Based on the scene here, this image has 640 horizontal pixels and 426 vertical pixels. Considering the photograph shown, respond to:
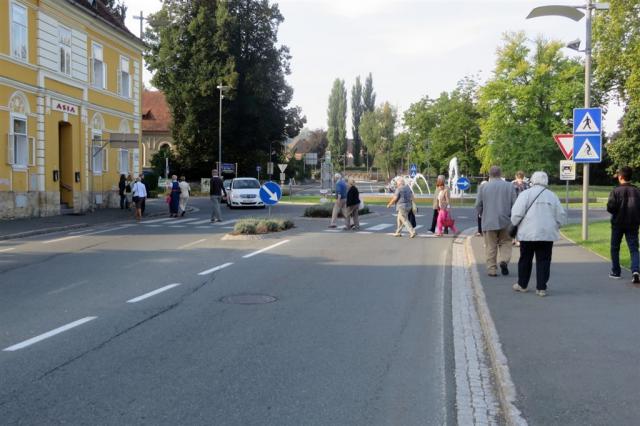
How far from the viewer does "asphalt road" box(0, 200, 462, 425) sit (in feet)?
15.4

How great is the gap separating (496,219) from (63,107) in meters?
21.4

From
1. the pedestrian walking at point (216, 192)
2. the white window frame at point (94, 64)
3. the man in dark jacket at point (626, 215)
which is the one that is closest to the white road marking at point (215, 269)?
the man in dark jacket at point (626, 215)

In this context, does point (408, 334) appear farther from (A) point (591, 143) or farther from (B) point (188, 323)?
(A) point (591, 143)

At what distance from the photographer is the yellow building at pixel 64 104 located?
23031mm

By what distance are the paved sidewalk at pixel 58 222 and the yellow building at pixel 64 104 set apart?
0.95 meters

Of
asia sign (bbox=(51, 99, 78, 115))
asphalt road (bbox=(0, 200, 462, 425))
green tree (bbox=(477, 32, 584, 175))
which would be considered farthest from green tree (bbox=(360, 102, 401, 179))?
asphalt road (bbox=(0, 200, 462, 425))

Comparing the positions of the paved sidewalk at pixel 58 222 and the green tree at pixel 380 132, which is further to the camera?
the green tree at pixel 380 132

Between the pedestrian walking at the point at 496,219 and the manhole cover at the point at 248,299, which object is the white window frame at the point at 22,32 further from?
the pedestrian walking at the point at 496,219

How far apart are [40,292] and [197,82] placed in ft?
148

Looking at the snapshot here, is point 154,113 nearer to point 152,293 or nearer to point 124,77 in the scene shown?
point 124,77

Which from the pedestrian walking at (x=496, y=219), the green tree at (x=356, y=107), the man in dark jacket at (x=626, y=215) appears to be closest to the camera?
the man in dark jacket at (x=626, y=215)

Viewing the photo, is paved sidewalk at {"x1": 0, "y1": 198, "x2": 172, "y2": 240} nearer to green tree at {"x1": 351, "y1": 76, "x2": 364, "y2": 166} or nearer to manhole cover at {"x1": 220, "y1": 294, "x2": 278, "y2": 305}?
manhole cover at {"x1": 220, "y1": 294, "x2": 278, "y2": 305}

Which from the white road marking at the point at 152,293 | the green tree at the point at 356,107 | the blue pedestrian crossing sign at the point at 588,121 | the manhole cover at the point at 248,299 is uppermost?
the green tree at the point at 356,107

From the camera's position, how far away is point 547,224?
356 inches
